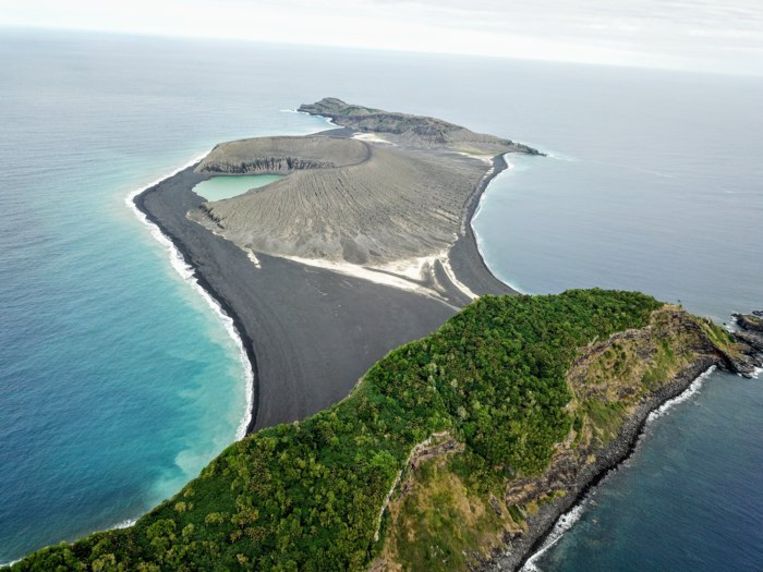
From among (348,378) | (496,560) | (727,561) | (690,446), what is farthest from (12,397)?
(690,446)

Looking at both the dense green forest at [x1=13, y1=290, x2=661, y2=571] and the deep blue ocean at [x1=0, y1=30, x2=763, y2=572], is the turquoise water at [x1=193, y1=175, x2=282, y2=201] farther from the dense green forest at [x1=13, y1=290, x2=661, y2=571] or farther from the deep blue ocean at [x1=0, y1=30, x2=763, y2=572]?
the dense green forest at [x1=13, y1=290, x2=661, y2=571]

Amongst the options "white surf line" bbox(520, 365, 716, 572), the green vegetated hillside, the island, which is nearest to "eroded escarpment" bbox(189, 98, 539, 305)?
the island

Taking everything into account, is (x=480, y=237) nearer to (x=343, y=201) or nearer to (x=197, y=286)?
(x=343, y=201)

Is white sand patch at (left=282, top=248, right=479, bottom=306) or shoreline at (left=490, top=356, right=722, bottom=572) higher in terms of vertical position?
white sand patch at (left=282, top=248, right=479, bottom=306)

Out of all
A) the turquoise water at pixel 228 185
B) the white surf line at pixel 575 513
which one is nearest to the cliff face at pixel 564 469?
the white surf line at pixel 575 513

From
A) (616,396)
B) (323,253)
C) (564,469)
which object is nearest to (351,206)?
(323,253)

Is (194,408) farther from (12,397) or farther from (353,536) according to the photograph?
(353,536)
